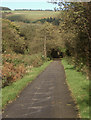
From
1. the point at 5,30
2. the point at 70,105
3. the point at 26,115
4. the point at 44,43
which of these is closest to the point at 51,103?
the point at 70,105

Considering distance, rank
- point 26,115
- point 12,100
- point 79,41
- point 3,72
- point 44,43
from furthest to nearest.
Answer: point 44,43 → point 79,41 → point 3,72 → point 12,100 → point 26,115

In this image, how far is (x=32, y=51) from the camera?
58.0 metres

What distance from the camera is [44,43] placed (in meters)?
62.8

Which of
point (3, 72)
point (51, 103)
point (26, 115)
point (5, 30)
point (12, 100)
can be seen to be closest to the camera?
point (26, 115)

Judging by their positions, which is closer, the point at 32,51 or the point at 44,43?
the point at 32,51

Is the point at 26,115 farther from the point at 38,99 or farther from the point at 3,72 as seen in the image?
the point at 3,72

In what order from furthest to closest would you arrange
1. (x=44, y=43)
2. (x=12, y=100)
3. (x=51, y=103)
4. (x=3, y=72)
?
1. (x=44, y=43)
2. (x=3, y=72)
3. (x=12, y=100)
4. (x=51, y=103)

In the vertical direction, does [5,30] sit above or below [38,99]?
above

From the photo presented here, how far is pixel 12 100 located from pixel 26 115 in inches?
117

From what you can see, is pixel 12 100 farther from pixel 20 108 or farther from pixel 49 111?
pixel 49 111

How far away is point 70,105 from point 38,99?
2.13m

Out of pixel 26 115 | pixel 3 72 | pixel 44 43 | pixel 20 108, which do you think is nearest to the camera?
pixel 26 115

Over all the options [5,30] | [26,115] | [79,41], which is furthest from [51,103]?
[5,30]

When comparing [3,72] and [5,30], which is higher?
[5,30]
